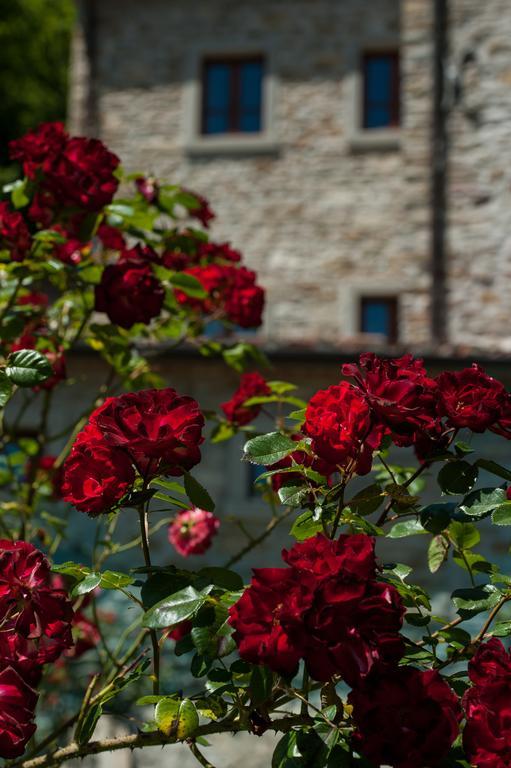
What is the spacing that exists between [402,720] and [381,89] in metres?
10.5

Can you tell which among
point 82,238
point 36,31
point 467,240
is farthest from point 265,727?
point 36,31

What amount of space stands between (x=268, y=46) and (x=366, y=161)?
1843 millimetres

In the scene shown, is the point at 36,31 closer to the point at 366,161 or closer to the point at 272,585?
the point at 366,161

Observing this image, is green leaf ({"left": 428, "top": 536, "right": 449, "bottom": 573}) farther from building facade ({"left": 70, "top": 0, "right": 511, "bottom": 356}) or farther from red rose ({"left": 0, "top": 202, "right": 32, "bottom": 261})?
building facade ({"left": 70, "top": 0, "right": 511, "bottom": 356})

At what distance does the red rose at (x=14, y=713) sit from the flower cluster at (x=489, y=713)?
2.11 ft

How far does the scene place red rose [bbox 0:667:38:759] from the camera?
54.1 inches

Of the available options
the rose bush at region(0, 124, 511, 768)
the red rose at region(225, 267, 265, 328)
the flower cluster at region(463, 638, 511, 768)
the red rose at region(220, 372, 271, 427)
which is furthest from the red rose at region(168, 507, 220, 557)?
the flower cluster at region(463, 638, 511, 768)

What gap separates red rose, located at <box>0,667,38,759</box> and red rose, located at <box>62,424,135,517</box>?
28 centimetres

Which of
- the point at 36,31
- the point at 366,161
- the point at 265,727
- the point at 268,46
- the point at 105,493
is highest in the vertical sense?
the point at 36,31

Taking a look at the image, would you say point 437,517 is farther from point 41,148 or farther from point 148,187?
point 148,187

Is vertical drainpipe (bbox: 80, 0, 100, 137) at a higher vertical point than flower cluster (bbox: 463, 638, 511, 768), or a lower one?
higher

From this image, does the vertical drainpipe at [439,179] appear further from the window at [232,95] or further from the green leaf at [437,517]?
the green leaf at [437,517]

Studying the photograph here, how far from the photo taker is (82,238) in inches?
98.4

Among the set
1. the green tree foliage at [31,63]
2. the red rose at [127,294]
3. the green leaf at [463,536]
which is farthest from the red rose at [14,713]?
the green tree foliage at [31,63]
